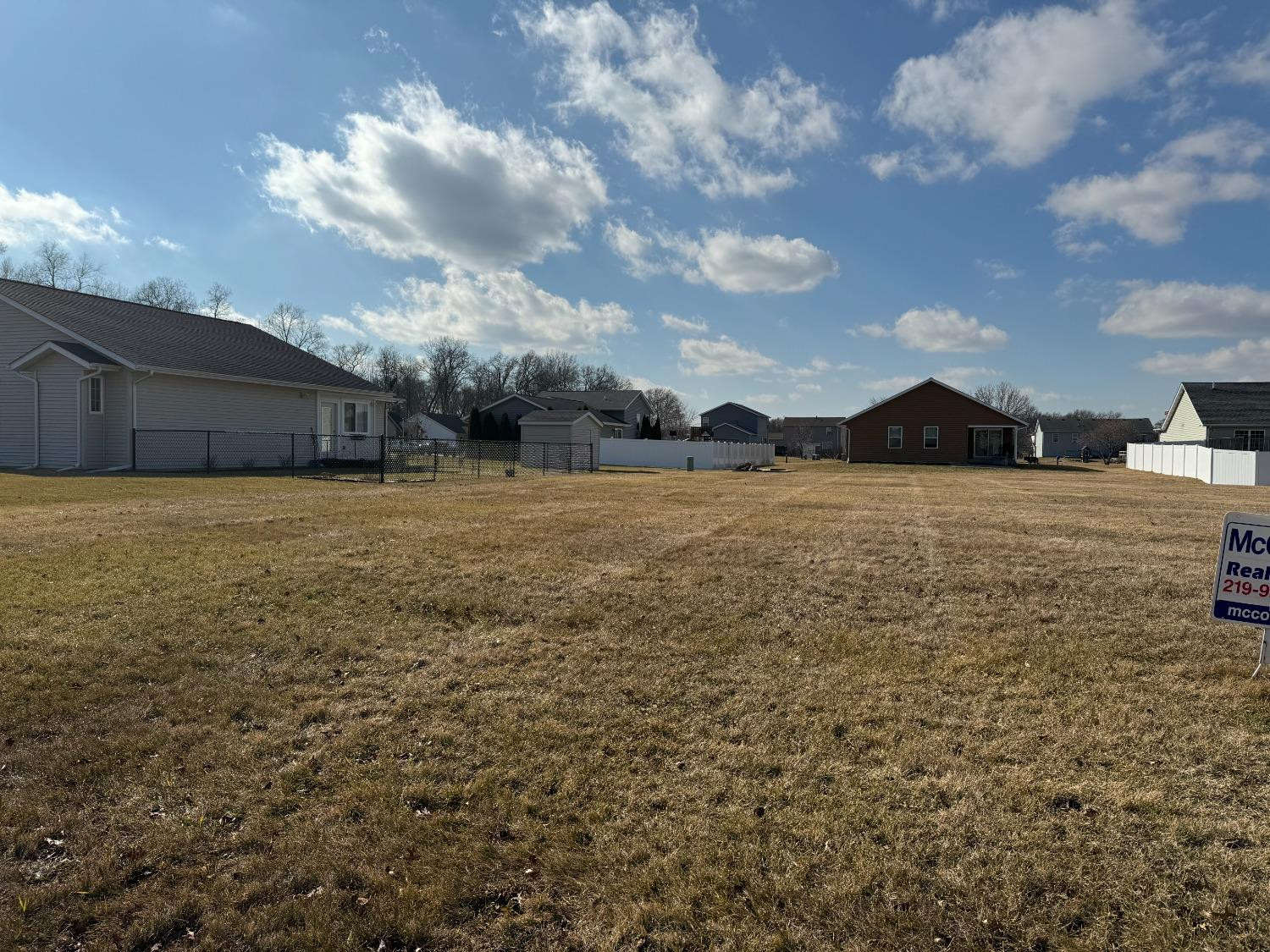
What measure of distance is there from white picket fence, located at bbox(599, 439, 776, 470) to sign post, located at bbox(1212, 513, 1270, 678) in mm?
32261

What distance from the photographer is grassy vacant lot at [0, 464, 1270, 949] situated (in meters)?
2.73

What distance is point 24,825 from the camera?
10.7 feet

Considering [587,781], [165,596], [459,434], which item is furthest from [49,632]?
[459,434]

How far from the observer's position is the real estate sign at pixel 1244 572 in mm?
4777

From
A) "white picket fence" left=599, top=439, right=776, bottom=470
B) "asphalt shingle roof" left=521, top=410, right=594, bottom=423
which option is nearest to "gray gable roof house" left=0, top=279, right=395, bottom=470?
"asphalt shingle roof" left=521, top=410, right=594, bottom=423

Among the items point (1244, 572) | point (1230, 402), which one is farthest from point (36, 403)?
point (1230, 402)

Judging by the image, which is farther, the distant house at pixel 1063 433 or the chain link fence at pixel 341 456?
the distant house at pixel 1063 433

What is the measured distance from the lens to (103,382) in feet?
68.9

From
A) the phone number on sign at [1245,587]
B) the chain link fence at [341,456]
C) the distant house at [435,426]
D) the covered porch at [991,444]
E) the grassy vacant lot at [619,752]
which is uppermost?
the distant house at [435,426]

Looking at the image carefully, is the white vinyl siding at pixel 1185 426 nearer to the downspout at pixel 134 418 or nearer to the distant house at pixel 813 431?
the distant house at pixel 813 431

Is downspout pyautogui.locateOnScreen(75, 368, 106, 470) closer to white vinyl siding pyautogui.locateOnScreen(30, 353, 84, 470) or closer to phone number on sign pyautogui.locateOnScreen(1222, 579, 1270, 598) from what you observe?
white vinyl siding pyautogui.locateOnScreen(30, 353, 84, 470)

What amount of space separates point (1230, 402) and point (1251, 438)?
8.37 feet

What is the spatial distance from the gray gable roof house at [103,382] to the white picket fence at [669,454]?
58.1ft

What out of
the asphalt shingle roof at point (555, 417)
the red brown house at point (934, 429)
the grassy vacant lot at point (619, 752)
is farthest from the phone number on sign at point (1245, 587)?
the red brown house at point (934, 429)
